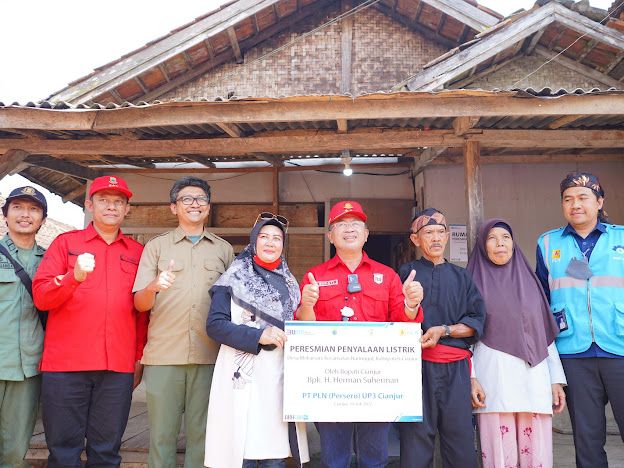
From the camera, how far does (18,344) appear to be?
9.43 feet

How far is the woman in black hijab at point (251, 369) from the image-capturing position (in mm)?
2479

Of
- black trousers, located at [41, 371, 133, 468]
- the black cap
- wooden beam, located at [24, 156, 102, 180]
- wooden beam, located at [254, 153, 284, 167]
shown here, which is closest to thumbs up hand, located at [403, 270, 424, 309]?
black trousers, located at [41, 371, 133, 468]

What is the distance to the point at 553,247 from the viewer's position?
3.16 metres

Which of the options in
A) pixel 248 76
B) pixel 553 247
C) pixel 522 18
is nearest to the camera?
pixel 553 247

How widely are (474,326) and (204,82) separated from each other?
536cm

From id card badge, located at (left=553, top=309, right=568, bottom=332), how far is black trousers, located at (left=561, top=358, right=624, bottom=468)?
21 centimetres

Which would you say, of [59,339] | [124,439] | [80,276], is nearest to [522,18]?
[80,276]

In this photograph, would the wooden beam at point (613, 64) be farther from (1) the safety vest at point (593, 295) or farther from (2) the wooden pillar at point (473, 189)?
(1) the safety vest at point (593, 295)

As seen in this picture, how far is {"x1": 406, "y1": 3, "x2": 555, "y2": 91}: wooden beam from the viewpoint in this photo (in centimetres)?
482

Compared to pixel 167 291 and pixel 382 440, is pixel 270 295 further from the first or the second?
pixel 382 440

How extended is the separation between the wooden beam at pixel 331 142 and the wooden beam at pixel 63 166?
27.1 inches

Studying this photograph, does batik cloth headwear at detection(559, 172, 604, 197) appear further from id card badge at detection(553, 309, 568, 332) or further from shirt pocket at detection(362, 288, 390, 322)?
shirt pocket at detection(362, 288, 390, 322)

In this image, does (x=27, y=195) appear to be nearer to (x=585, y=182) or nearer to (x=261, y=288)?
(x=261, y=288)

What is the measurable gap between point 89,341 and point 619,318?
327 cm
